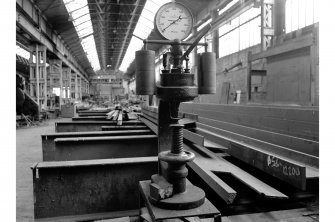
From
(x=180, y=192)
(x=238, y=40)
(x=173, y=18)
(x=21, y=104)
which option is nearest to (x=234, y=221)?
(x=180, y=192)

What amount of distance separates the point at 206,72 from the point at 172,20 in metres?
0.45

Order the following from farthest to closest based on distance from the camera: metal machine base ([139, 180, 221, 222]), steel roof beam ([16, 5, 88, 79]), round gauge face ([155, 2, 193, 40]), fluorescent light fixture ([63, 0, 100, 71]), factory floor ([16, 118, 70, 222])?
1. fluorescent light fixture ([63, 0, 100, 71])
2. steel roof beam ([16, 5, 88, 79])
3. factory floor ([16, 118, 70, 222])
4. round gauge face ([155, 2, 193, 40])
5. metal machine base ([139, 180, 221, 222])

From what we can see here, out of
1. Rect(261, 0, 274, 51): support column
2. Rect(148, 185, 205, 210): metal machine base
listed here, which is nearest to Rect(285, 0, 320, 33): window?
Rect(261, 0, 274, 51): support column

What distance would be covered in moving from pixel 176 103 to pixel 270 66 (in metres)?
3.77

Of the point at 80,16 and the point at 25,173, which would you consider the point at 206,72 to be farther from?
the point at 80,16

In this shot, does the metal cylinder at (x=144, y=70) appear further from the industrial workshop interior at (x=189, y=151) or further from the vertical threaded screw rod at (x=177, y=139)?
the vertical threaded screw rod at (x=177, y=139)

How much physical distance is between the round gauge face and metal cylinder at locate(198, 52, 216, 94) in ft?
0.89

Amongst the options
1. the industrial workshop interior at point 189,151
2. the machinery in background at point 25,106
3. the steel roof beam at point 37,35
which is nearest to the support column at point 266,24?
the industrial workshop interior at point 189,151

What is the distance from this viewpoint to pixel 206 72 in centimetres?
148

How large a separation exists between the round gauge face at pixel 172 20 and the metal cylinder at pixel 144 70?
1.11 ft

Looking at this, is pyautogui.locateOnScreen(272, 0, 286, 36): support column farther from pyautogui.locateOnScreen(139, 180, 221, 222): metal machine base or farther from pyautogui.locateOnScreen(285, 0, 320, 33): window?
pyautogui.locateOnScreen(139, 180, 221, 222): metal machine base

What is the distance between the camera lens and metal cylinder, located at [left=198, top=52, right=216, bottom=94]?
1.48m

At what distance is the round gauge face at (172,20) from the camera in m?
1.65

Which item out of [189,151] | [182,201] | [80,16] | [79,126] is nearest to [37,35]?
[80,16]
